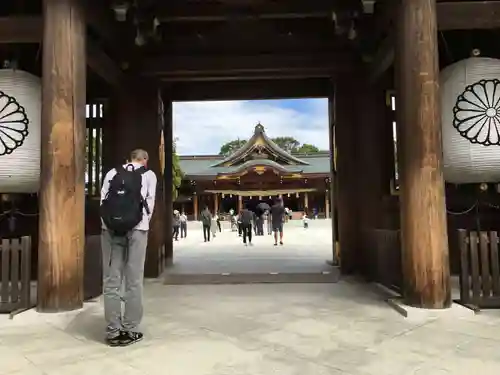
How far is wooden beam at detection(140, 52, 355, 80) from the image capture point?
707cm

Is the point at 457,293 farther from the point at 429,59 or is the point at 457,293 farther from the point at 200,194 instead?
the point at 200,194

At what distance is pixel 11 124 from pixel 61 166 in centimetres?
123

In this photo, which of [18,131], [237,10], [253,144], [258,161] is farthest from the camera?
[253,144]

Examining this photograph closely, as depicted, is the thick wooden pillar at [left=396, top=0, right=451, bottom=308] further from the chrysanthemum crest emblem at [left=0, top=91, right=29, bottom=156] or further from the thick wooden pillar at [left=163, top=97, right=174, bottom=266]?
the thick wooden pillar at [left=163, top=97, right=174, bottom=266]

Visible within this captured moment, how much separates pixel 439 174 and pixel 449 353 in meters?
1.81

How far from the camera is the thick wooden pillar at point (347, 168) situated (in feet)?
23.8

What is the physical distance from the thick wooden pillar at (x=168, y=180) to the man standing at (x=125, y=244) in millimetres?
4569

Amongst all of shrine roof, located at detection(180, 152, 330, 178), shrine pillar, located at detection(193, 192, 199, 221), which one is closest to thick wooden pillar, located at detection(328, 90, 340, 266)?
shrine roof, located at detection(180, 152, 330, 178)

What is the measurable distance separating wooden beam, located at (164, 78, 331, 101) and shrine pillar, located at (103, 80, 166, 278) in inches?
48.4

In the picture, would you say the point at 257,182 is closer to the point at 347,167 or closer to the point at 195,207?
the point at 195,207

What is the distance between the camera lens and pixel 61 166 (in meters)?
4.53

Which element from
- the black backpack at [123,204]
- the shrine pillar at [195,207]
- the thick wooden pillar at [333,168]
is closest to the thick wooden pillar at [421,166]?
the black backpack at [123,204]

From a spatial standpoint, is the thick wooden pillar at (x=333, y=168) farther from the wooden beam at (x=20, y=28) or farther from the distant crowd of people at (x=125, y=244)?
the distant crowd of people at (x=125, y=244)

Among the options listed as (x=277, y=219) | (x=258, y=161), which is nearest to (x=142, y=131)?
(x=277, y=219)
